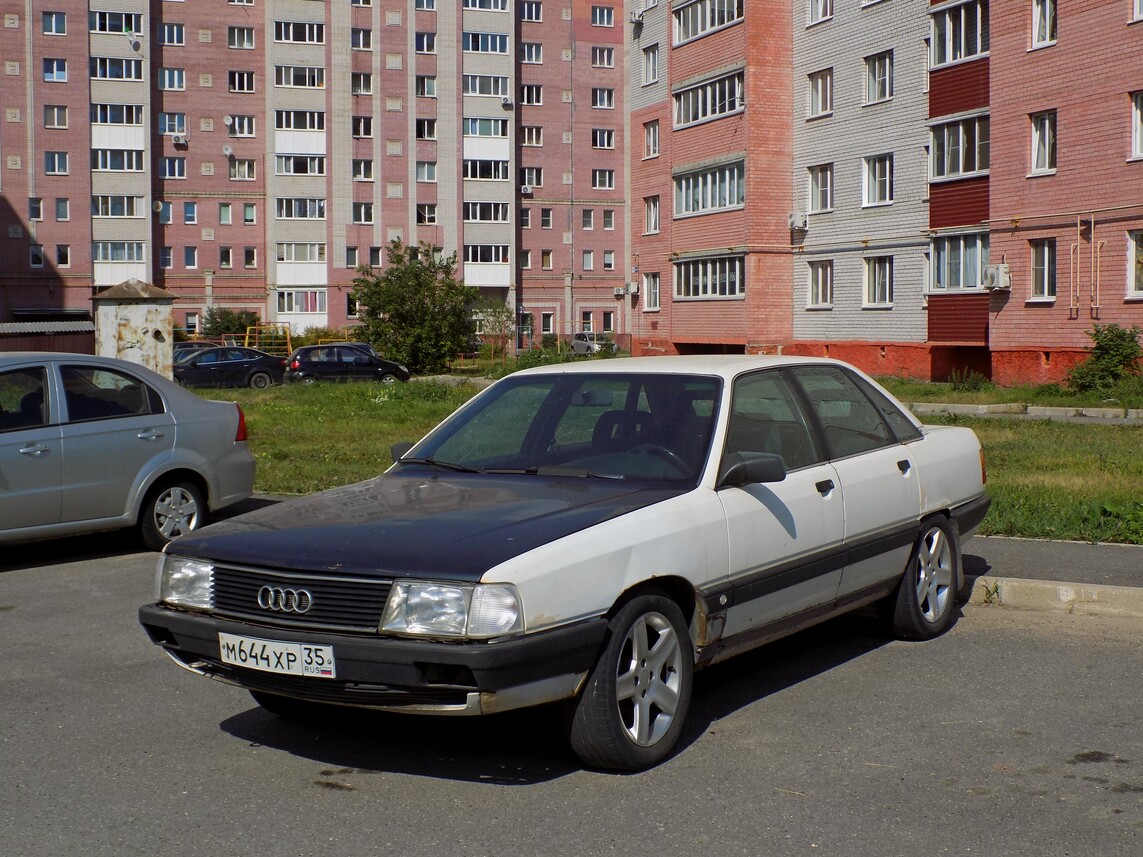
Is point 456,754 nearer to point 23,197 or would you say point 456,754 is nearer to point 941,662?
point 941,662

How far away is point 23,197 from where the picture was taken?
70.1 metres

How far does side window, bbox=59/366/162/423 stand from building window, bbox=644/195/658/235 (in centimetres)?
3941

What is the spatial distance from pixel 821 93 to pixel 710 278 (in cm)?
713

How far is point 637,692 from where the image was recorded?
5031 millimetres

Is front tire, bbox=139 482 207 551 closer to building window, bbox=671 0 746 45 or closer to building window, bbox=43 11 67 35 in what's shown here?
building window, bbox=671 0 746 45

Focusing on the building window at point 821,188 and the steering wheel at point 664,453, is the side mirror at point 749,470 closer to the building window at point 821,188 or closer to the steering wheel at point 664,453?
the steering wheel at point 664,453

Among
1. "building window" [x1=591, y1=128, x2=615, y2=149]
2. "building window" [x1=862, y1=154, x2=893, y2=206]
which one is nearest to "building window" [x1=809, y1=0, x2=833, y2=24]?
"building window" [x1=862, y1=154, x2=893, y2=206]

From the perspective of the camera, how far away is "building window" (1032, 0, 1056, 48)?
1228 inches

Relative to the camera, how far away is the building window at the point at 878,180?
3856 cm

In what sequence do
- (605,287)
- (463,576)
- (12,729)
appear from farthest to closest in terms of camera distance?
(605,287) < (12,729) < (463,576)

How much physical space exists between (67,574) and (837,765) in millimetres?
6279

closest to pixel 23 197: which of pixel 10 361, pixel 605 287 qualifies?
pixel 605 287

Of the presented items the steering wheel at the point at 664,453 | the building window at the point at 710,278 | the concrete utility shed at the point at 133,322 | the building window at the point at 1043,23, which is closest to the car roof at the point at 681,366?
the steering wheel at the point at 664,453

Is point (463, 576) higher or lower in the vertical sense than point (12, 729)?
higher
